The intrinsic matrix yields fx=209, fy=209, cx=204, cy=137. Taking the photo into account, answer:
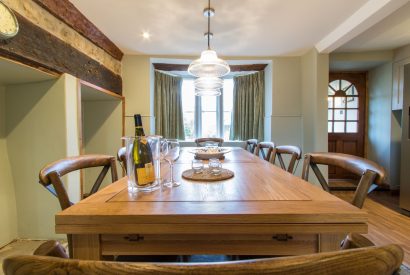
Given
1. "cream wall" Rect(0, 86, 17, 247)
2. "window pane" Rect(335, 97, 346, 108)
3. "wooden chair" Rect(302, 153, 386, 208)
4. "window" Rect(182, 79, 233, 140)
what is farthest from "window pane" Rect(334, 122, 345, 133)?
A: "cream wall" Rect(0, 86, 17, 247)

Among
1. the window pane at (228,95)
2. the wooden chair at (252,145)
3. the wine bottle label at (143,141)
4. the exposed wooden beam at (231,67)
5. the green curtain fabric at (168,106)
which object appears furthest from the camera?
the window pane at (228,95)

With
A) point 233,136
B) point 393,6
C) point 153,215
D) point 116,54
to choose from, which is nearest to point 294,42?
point 393,6

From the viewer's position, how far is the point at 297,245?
691 mm

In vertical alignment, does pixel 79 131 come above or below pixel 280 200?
above

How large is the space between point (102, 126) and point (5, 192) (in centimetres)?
151

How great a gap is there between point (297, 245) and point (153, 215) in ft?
1.58

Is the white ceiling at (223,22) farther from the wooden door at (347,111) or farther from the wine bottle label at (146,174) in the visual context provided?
the wine bottle label at (146,174)

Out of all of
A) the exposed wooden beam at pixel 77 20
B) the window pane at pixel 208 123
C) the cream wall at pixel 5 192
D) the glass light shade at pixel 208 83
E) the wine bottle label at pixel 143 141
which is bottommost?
the cream wall at pixel 5 192

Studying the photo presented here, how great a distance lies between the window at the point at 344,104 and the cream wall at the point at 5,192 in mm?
4834

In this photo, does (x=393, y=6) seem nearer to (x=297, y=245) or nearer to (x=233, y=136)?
(x=297, y=245)

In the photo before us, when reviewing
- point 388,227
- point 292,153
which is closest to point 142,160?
point 292,153

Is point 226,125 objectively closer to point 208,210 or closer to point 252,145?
point 252,145

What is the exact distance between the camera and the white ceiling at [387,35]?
2.34m

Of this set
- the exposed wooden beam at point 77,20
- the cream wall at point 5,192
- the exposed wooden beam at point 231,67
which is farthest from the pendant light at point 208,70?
the cream wall at point 5,192
